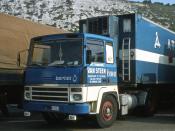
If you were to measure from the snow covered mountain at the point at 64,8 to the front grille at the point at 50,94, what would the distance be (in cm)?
4984

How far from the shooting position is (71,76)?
11.4 meters

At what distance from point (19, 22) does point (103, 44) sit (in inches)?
170

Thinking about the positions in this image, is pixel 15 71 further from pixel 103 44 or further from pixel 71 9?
pixel 71 9

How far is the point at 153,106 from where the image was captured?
15.8 metres

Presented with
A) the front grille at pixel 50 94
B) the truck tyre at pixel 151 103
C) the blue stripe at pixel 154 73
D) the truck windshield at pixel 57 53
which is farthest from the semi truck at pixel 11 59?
the truck tyre at pixel 151 103

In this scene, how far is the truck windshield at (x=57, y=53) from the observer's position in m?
11.6

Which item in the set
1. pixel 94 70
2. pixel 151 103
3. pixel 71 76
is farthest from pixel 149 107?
pixel 71 76

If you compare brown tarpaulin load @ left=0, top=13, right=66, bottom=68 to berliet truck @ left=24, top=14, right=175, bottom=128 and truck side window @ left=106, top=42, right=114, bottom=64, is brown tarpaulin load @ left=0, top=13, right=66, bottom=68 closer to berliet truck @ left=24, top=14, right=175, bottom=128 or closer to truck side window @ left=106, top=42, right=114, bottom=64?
berliet truck @ left=24, top=14, right=175, bottom=128

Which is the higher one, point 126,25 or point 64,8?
point 64,8

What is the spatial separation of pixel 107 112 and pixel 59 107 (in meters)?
1.53

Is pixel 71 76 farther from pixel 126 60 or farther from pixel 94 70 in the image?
pixel 126 60

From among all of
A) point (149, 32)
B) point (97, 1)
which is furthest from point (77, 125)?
point (97, 1)

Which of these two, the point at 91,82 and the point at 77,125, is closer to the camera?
the point at 91,82

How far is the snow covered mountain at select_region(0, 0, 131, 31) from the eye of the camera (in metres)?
64.4
